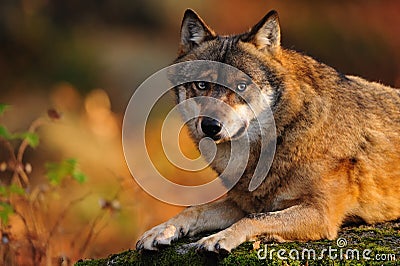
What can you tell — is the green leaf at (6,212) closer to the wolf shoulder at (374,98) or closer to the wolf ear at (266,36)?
the wolf ear at (266,36)

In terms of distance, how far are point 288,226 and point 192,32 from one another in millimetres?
1811

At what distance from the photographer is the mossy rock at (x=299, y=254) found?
14.2ft

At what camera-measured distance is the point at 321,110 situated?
17.2 feet

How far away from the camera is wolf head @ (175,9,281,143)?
5.00 m

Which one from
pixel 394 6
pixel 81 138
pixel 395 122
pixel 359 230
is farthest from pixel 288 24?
pixel 359 230

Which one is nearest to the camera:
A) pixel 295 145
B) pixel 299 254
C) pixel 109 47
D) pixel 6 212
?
pixel 299 254

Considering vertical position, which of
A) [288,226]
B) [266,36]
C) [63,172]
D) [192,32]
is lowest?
[288,226]

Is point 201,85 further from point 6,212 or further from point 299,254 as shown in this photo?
point 6,212

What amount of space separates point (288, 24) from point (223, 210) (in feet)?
25.2

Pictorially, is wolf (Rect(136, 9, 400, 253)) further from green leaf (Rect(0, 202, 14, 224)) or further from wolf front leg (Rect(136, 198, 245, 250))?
green leaf (Rect(0, 202, 14, 224))

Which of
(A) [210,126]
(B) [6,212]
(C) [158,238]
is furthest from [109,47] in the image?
(C) [158,238]

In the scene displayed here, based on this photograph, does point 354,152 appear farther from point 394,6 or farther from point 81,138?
point 394,6

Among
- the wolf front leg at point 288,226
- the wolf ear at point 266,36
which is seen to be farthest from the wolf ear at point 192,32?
the wolf front leg at point 288,226
